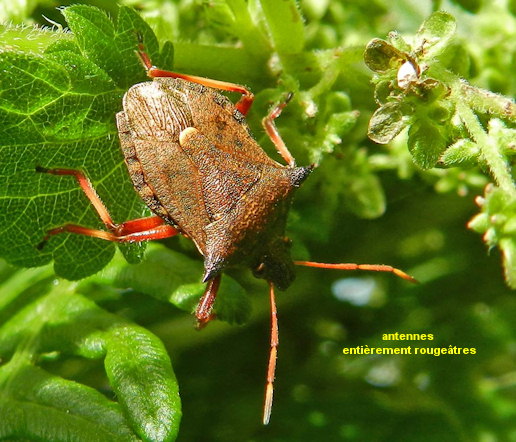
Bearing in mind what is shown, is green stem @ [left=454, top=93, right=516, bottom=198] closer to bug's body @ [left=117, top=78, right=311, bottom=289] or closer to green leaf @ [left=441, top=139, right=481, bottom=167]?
green leaf @ [left=441, top=139, right=481, bottom=167]

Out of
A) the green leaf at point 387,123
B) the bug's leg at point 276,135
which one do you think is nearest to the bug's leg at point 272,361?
the bug's leg at point 276,135

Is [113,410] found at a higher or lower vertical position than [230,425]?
higher

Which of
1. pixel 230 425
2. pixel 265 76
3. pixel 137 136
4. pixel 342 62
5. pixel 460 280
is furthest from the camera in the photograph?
pixel 460 280

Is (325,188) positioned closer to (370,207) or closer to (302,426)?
(370,207)

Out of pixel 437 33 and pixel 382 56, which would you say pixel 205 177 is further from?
pixel 437 33

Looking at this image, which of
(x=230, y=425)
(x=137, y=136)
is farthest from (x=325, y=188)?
(x=230, y=425)

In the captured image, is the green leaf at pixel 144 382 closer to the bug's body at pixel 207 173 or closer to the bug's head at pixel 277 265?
the bug's body at pixel 207 173

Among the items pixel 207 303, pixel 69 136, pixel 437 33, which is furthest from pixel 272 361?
pixel 437 33
